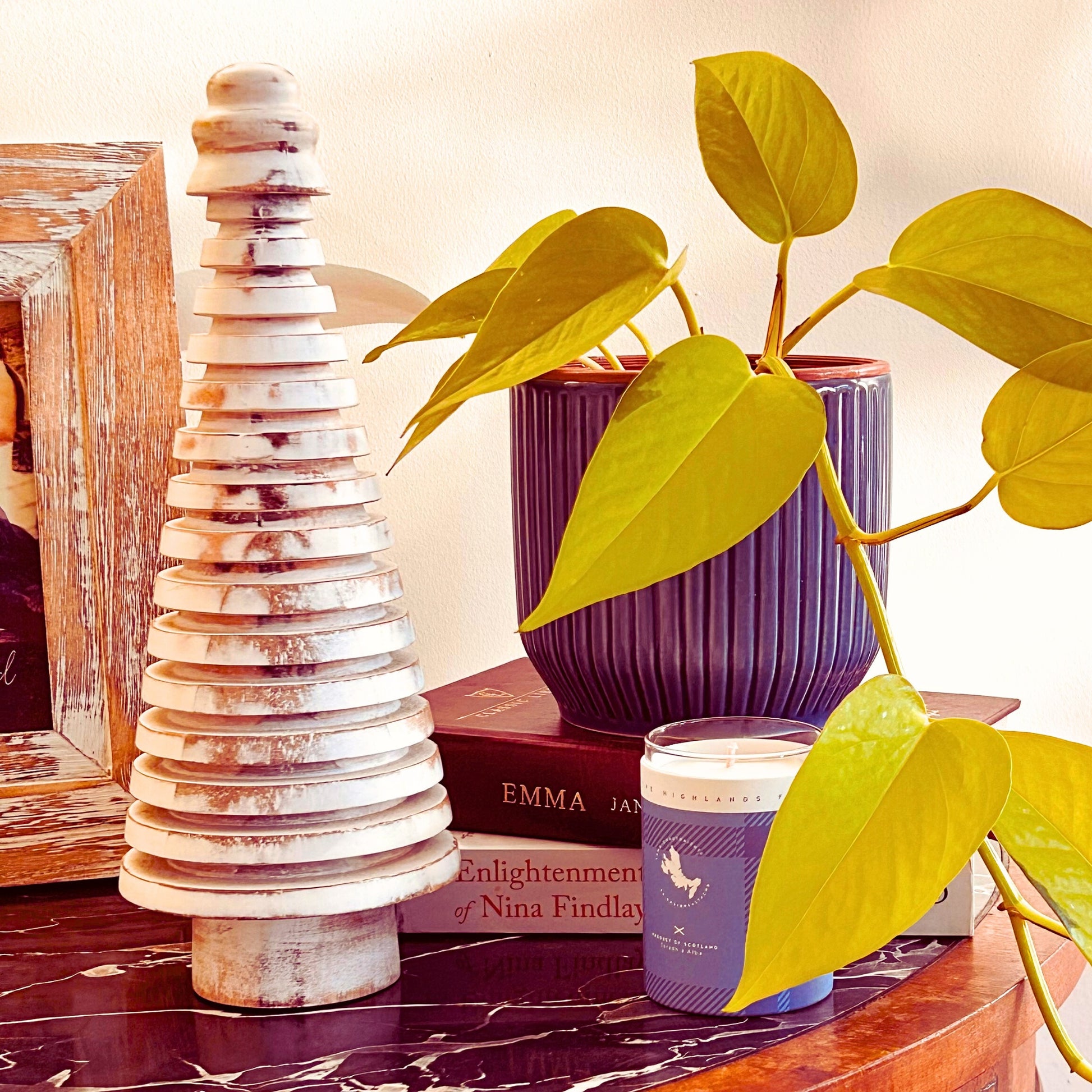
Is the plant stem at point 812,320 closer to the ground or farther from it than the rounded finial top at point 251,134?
closer to the ground

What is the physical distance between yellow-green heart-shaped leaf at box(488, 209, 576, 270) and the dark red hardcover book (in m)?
0.26

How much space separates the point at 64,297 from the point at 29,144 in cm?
9

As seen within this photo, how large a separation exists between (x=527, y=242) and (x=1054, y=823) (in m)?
0.38

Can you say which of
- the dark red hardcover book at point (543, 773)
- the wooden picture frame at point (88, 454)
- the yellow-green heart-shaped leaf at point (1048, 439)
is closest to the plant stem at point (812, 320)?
the yellow-green heart-shaped leaf at point (1048, 439)

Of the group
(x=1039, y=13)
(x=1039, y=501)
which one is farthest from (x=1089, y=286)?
(x=1039, y=13)

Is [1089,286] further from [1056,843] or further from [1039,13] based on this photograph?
[1039,13]

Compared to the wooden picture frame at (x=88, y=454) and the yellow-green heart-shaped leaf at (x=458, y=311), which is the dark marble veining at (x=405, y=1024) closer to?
the wooden picture frame at (x=88, y=454)

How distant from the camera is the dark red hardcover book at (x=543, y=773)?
708 millimetres

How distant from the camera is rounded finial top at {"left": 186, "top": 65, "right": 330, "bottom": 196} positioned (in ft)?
2.00

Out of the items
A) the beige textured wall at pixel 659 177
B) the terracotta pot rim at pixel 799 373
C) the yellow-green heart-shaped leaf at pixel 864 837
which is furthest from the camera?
the beige textured wall at pixel 659 177

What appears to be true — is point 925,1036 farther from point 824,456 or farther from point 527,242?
point 527,242

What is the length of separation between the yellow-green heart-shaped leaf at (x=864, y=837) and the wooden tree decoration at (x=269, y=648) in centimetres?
25

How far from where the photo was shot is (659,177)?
1.01 meters

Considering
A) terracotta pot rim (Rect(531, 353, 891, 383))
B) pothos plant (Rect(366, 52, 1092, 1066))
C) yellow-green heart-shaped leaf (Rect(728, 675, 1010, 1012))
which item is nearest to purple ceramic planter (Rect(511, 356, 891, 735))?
terracotta pot rim (Rect(531, 353, 891, 383))
